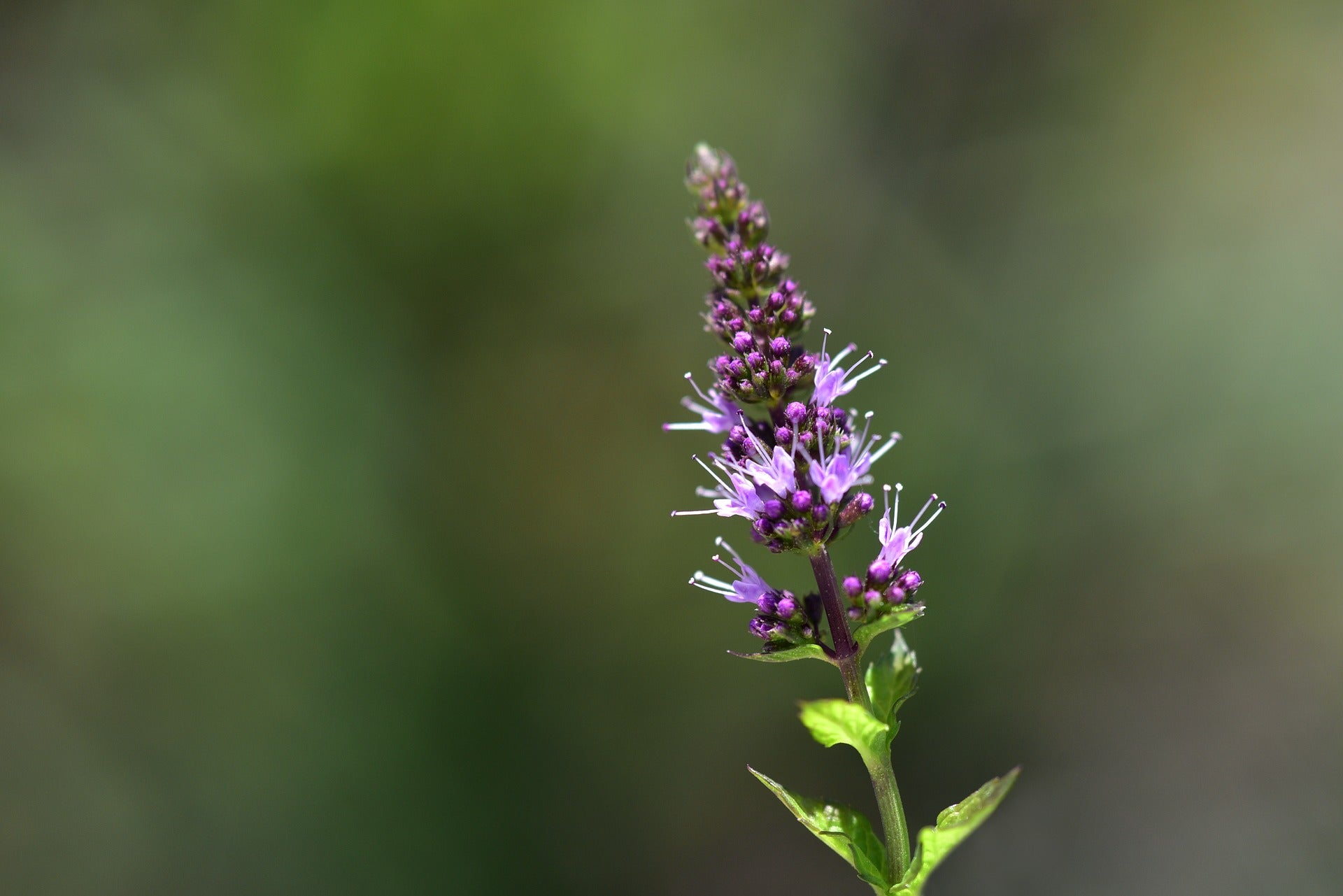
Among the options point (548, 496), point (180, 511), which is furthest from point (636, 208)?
point (180, 511)

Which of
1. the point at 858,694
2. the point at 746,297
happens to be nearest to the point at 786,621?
the point at 858,694

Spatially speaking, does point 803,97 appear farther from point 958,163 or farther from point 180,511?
point 180,511

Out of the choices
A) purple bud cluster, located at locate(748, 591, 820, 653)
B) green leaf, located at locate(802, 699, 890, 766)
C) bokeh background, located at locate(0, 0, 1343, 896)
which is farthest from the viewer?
bokeh background, located at locate(0, 0, 1343, 896)

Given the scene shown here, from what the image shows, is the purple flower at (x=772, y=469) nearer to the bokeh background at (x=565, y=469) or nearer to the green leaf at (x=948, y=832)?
the green leaf at (x=948, y=832)

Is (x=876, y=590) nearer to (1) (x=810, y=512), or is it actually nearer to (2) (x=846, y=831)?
(1) (x=810, y=512)

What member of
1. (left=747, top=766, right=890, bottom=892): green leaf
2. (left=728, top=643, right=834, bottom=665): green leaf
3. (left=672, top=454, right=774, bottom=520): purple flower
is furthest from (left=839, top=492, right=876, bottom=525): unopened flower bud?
(left=747, top=766, right=890, bottom=892): green leaf

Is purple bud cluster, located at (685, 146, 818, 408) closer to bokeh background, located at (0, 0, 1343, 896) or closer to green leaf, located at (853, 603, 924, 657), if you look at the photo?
green leaf, located at (853, 603, 924, 657)
